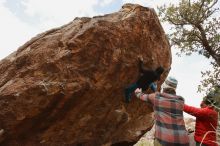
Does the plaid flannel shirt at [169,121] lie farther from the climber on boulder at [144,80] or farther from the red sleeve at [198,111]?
the climber on boulder at [144,80]

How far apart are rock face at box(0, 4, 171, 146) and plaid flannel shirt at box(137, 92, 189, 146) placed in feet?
7.54

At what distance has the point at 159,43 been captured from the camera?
456 inches

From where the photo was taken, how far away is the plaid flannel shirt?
8.30 meters

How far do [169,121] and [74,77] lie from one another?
9.71ft

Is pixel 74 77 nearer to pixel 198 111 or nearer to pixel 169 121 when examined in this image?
pixel 169 121

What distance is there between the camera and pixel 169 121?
8.34 metres

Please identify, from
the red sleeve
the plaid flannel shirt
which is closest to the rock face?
the red sleeve

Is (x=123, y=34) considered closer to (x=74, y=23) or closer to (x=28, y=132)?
(x=74, y=23)

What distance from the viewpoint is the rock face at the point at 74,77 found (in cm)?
973

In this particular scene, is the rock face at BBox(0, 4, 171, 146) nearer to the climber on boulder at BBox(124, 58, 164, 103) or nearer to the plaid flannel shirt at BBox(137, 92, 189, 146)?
the climber on boulder at BBox(124, 58, 164, 103)


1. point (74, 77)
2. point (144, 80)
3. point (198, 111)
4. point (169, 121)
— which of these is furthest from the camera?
point (144, 80)

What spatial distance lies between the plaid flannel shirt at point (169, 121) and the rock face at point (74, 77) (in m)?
2.30

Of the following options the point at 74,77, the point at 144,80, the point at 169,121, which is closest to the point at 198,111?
A: the point at 169,121

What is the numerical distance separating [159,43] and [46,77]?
3875mm
